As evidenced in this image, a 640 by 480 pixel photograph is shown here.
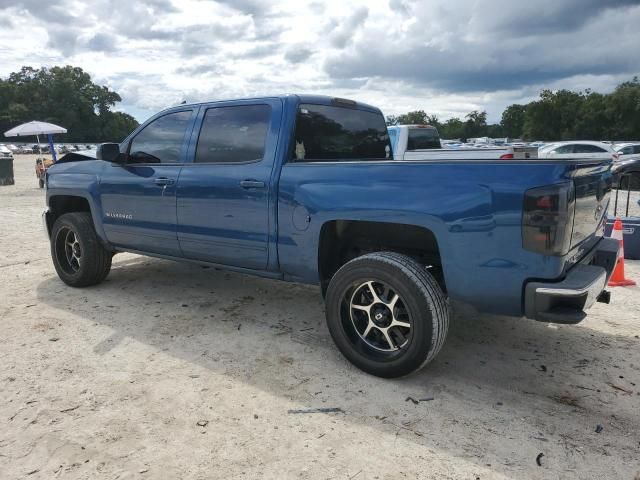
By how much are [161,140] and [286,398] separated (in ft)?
8.95

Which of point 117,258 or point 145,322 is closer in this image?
point 145,322

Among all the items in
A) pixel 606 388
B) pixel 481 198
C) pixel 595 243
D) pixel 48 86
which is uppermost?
pixel 48 86

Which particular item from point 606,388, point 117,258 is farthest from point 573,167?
point 117,258

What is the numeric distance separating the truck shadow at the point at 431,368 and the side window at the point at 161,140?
4.58 ft

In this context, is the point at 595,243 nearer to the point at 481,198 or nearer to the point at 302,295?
the point at 481,198

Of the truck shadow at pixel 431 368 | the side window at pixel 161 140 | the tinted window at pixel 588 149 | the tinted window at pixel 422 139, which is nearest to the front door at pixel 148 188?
the side window at pixel 161 140

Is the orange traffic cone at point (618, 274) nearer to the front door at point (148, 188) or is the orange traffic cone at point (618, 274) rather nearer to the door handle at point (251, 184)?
the door handle at point (251, 184)

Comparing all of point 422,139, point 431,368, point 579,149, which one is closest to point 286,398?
point 431,368

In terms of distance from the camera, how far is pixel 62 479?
228cm

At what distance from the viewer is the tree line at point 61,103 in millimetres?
105562

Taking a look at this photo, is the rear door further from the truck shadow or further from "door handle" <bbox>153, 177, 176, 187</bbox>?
the truck shadow

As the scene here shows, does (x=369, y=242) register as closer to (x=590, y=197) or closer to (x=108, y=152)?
(x=590, y=197)

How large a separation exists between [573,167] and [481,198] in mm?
489

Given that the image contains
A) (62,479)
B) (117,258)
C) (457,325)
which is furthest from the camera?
(117,258)
